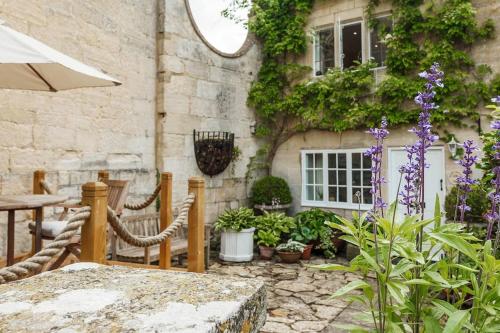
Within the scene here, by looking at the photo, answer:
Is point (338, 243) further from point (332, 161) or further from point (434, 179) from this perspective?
point (434, 179)

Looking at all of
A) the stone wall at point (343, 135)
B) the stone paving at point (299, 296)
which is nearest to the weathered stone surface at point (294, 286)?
the stone paving at point (299, 296)

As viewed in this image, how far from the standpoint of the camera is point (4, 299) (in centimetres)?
100

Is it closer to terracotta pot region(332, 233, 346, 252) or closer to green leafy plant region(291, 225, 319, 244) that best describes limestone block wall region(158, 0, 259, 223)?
green leafy plant region(291, 225, 319, 244)

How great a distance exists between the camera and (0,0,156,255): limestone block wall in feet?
14.5

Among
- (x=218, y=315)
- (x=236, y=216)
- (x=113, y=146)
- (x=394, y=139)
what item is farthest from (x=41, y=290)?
(x=394, y=139)

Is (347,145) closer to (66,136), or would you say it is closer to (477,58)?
(477,58)

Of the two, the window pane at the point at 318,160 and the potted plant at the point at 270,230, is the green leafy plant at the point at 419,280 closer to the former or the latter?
the potted plant at the point at 270,230

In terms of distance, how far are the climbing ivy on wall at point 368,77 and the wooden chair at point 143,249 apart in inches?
105

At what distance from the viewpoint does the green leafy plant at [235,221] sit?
632cm

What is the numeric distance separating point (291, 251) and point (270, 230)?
→ 534 millimetres

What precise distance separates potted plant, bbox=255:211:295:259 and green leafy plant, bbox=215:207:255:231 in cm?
19

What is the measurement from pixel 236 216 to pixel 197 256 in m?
2.71

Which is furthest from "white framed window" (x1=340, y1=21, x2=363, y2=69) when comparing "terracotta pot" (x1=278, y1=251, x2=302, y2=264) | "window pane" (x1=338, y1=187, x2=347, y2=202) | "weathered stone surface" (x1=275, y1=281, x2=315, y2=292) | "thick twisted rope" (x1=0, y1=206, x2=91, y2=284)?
"thick twisted rope" (x1=0, y1=206, x2=91, y2=284)

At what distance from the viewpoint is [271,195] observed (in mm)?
7406
